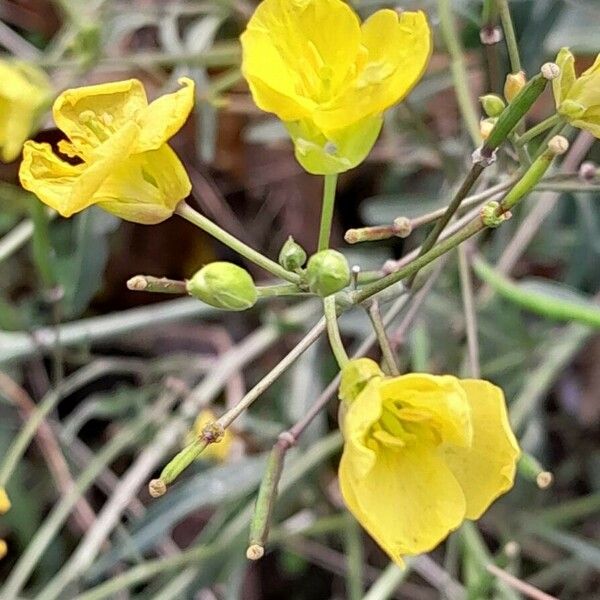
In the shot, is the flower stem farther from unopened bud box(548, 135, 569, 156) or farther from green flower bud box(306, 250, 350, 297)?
unopened bud box(548, 135, 569, 156)

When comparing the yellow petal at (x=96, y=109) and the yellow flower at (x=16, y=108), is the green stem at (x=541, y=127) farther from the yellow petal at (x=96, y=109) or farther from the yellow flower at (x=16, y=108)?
the yellow flower at (x=16, y=108)

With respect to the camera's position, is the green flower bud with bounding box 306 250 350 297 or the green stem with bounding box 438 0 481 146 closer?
the green flower bud with bounding box 306 250 350 297

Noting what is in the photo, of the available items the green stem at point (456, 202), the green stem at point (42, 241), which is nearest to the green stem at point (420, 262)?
the green stem at point (456, 202)

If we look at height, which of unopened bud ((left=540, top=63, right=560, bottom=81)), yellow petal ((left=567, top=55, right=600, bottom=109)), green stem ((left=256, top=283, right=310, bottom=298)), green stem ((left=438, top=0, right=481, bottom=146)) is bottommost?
green stem ((left=438, top=0, right=481, bottom=146))

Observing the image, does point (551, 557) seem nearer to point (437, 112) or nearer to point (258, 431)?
point (258, 431)

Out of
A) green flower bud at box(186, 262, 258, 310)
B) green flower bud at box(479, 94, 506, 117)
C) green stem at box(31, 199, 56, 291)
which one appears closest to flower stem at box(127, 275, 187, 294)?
green flower bud at box(186, 262, 258, 310)

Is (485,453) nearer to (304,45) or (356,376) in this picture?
(356,376)

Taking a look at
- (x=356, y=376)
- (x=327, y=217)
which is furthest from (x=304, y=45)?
(x=356, y=376)
